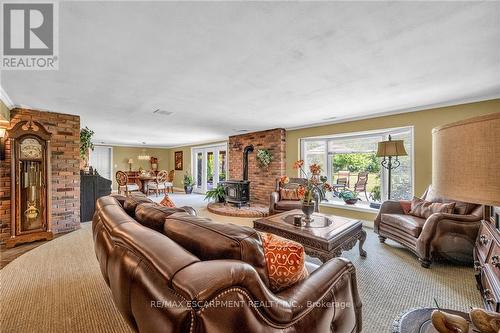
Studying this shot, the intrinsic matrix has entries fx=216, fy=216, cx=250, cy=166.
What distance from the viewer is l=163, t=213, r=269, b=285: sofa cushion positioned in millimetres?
880

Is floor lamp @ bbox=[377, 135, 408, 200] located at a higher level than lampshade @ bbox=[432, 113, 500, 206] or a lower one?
higher

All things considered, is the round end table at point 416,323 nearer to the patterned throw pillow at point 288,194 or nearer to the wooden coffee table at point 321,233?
the wooden coffee table at point 321,233

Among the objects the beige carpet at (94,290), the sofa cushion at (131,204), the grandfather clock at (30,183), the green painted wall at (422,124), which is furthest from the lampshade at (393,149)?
the grandfather clock at (30,183)

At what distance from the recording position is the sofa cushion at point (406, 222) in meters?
2.65

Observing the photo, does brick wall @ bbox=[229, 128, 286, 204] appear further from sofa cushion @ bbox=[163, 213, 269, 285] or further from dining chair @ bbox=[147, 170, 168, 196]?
sofa cushion @ bbox=[163, 213, 269, 285]

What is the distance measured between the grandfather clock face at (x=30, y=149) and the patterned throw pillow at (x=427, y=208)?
556cm


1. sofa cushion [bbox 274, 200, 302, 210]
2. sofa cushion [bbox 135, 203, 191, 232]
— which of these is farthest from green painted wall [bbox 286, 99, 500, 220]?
sofa cushion [bbox 135, 203, 191, 232]

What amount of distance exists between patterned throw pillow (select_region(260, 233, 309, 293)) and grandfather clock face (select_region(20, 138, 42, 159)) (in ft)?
12.9

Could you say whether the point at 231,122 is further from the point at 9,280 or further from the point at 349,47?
the point at 9,280

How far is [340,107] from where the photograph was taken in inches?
138

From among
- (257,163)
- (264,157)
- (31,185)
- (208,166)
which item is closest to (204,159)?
(208,166)

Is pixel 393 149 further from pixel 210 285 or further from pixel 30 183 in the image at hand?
pixel 30 183

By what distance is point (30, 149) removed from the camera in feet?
10.4

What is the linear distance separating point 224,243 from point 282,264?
A: 0.35 meters
